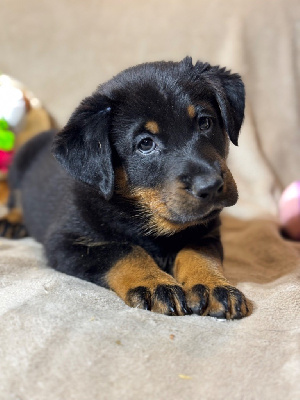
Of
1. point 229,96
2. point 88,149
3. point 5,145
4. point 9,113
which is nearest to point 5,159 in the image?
point 5,145

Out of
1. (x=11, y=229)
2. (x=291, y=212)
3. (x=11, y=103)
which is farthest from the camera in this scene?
(x=11, y=103)

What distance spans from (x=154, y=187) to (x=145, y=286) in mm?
508

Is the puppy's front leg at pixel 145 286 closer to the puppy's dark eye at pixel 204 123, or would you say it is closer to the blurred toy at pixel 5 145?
the puppy's dark eye at pixel 204 123

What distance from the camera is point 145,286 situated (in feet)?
7.12

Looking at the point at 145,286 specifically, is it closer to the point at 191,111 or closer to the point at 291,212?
the point at 191,111

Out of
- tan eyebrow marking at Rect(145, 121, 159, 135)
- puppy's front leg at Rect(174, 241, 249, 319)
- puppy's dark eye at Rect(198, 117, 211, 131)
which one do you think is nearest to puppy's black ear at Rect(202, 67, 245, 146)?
puppy's dark eye at Rect(198, 117, 211, 131)

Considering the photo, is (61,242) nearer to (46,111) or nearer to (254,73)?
(46,111)

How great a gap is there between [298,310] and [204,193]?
69 centimetres

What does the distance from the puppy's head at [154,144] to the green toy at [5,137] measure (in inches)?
84.0

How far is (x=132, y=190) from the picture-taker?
2.51 m

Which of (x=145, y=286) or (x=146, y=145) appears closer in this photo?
(x=145, y=286)

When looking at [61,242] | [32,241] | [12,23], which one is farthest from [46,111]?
[61,242]

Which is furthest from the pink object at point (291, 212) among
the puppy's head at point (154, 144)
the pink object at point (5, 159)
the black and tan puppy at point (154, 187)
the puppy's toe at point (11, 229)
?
the pink object at point (5, 159)

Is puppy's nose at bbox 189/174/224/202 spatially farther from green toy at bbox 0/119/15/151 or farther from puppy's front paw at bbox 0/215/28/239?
green toy at bbox 0/119/15/151
